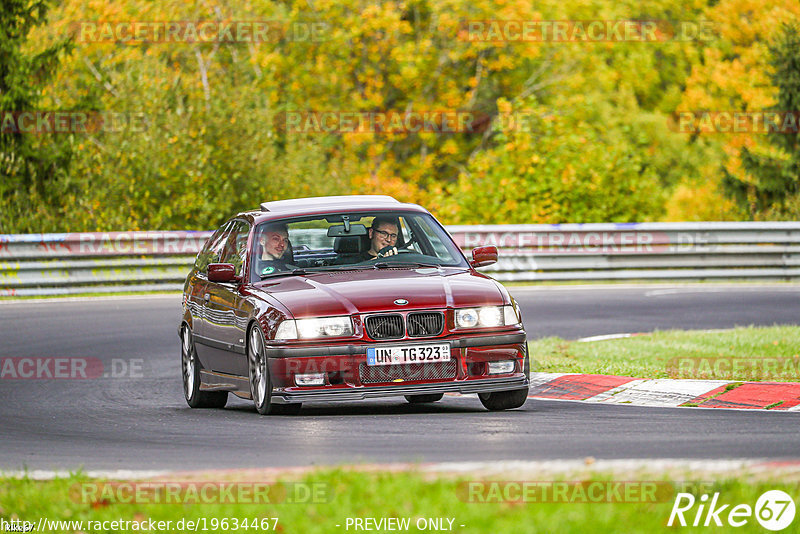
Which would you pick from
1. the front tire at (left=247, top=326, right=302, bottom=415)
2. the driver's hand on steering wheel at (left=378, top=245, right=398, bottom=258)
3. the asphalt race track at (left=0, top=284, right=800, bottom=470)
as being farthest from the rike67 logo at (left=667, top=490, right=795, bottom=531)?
the driver's hand on steering wheel at (left=378, top=245, right=398, bottom=258)

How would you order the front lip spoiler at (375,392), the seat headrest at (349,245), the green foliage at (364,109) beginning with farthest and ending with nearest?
the green foliage at (364,109), the seat headrest at (349,245), the front lip spoiler at (375,392)

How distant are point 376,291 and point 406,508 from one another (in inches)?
165

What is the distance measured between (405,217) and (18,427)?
351 cm

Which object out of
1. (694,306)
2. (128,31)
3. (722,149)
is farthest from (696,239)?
(722,149)

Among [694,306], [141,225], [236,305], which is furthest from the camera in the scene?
[141,225]

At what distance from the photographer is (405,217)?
11945 mm

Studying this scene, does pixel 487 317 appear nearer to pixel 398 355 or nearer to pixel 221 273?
pixel 398 355

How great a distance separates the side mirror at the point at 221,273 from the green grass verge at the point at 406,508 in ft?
14.3

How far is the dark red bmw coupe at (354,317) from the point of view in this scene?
1015 centimetres

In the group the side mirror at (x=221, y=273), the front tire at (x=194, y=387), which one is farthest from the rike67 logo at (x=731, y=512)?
the front tire at (x=194, y=387)

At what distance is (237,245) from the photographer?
39.8 feet

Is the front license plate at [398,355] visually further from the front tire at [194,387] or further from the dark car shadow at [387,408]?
the front tire at [194,387]

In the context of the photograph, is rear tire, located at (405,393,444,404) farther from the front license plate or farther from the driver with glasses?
the front license plate

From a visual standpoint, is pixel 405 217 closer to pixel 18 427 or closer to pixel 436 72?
pixel 18 427
